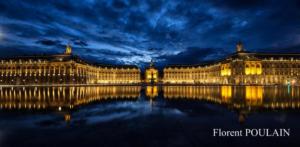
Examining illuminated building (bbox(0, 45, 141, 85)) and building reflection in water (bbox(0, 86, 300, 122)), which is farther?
illuminated building (bbox(0, 45, 141, 85))

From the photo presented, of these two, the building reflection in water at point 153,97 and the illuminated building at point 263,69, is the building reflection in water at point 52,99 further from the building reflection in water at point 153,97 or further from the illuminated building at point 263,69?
the illuminated building at point 263,69

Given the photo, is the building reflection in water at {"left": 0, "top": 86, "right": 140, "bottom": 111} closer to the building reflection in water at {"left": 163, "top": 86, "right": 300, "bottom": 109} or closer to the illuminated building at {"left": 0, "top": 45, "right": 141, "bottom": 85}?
the building reflection in water at {"left": 163, "top": 86, "right": 300, "bottom": 109}

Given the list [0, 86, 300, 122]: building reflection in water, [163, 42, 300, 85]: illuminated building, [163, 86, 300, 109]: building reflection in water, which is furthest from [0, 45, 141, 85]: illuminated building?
[163, 86, 300, 109]: building reflection in water

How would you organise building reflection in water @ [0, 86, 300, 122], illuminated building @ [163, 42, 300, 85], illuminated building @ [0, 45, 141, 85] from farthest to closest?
illuminated building @ [0, 45, 141, 85] → illuminated building @ [163, 42, 300, 85] → building reflection in water @ [0, 86, 300, 122]

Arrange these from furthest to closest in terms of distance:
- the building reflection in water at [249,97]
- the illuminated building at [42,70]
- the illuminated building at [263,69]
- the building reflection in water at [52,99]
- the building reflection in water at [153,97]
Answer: the illuminated building at [42,70] → the illuminated building at [263,69] → the building reflection in water at [249,97] → the building reflection in water at [52,99] → the building reflection in water at [153,97]

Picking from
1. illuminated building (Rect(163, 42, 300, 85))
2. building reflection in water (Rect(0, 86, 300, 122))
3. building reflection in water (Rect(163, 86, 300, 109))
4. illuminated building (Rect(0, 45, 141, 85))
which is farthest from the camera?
illuminated building (Rect(0, 45, 141, 85))

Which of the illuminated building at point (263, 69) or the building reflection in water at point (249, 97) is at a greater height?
the illuminated building at point (263, 69)

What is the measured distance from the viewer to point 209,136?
451 inches

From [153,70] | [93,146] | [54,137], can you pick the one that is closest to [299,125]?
[93,146]

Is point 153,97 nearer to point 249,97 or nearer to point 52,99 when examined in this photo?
point 249,97

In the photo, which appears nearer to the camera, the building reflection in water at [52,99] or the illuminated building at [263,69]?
the building reflection in water at [52,99]

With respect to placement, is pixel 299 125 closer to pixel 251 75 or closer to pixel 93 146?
pixel 93 146

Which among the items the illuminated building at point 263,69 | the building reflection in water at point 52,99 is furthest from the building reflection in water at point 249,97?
the illuminated building at point 263,69

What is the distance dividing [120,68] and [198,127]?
618ft
